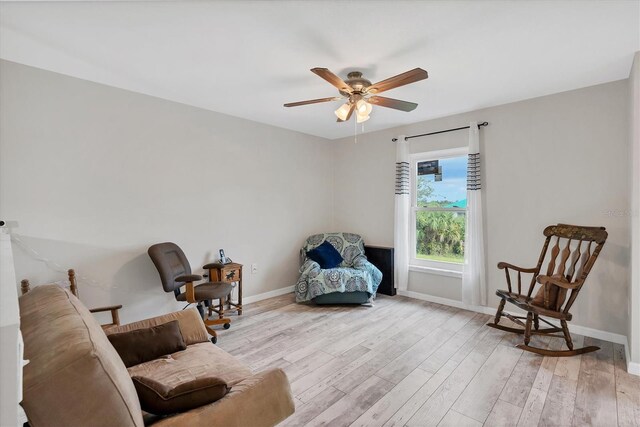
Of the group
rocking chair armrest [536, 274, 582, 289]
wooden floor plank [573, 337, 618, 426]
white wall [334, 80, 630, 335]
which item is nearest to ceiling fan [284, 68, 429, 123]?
white wall [334, 80, 630, 335]

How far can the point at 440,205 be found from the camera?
4.24 meters

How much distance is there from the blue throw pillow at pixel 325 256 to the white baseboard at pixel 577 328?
1.05 metres

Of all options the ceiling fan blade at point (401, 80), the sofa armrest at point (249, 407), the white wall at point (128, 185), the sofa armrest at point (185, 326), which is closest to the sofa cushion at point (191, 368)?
the sofa armrest at point (185, 326)

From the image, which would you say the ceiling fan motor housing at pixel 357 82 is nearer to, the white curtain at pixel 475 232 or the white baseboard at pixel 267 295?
the white curtain at pixel 475 232

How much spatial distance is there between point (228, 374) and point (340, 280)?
7.95 ft

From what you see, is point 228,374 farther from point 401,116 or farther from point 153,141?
point 401,116

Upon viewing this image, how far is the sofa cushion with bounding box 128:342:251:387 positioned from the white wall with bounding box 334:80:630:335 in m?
3.22

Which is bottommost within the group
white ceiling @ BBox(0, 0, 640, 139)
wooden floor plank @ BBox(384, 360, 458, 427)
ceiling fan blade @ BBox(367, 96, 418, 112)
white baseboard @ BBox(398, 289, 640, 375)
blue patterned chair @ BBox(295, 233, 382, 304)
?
wooden floor plank @ BBox(384, 360, 458, 427)

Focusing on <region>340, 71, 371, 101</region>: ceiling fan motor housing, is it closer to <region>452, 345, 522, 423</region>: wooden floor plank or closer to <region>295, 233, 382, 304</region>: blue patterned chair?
<region>295, 233, 382, 304</region>: blue patterned chair

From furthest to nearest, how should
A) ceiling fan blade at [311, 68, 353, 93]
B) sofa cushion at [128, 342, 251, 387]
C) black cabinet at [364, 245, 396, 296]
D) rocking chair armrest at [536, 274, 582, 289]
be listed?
black cabinet at [364, 245, 396, 296] → rocking chair armrest at [536, 274, 582, 289] → ceiling fan blade at [311, 68, 353, 93] → sofa cushion at [128, 342, 251, 387]

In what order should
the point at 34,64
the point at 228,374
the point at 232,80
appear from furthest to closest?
the point at 232,80, the point at 34,64, the point at 228,374

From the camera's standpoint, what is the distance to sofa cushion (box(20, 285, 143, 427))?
82 cm

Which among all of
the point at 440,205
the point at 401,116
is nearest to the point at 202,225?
the point at 401,116

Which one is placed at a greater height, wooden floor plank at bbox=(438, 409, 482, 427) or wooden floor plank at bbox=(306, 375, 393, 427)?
wooden floor plank at bbox=(306, 375, 393, 427)
